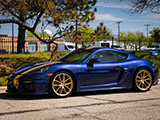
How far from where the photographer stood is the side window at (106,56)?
7032 millimetres

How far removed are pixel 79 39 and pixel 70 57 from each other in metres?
4.83

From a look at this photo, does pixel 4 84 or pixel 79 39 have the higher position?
pixel 79 39

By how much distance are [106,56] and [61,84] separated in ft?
5.60

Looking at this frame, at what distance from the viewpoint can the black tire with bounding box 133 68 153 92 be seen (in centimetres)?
721

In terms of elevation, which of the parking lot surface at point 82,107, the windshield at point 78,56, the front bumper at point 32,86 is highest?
the windshield at point 78,56

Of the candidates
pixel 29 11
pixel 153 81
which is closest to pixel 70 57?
pixel 153 81

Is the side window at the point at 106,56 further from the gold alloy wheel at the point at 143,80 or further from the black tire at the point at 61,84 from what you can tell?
the black tire at the point at 61,84

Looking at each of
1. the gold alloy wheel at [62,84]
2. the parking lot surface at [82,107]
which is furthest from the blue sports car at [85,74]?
the parking lot surface at [82,107]

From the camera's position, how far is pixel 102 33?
39.2 feet

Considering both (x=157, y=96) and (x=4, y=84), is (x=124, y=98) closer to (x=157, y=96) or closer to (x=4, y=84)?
(x=157, y=96)

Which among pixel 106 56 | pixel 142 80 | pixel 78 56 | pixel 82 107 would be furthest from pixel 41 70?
pixel 142 80

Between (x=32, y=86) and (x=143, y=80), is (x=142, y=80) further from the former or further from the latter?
(x=32, y=86)

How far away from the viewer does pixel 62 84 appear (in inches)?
246

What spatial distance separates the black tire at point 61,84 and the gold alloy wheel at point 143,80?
2.12m
